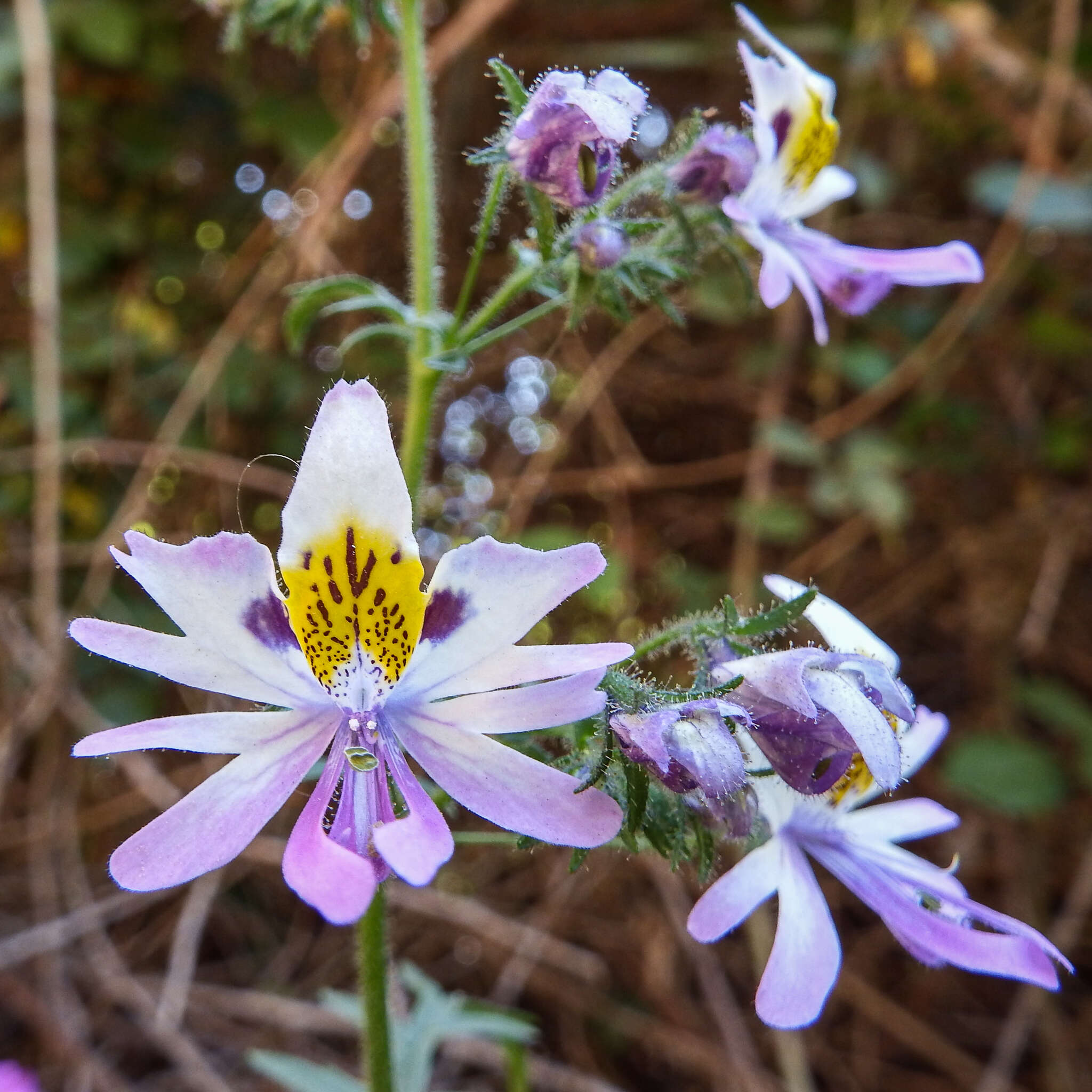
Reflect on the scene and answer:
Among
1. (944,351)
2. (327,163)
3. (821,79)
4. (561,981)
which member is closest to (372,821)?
(821,79)

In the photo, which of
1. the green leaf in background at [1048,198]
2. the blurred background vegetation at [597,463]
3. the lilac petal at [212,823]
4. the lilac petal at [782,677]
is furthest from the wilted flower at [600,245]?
the green leaf in background at [1048,198]

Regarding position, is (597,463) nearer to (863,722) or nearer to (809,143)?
(809,143)

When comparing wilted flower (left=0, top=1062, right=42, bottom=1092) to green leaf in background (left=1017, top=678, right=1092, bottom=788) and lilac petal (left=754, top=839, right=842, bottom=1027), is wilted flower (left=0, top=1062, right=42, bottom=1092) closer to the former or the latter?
lilac petal (left=754, top=839, right=842, bottom=1027)

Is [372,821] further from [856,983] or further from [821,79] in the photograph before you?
[856,983]

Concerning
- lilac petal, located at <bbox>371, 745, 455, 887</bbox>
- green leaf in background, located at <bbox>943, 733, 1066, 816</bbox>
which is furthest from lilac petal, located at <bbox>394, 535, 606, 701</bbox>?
green leaf in background, located at <bbox>943, 733, 1066, 816</bbox>

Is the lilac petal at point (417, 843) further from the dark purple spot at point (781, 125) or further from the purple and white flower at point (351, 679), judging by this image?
the dark purple spot at point (781, 125)
